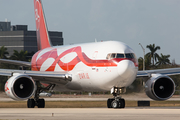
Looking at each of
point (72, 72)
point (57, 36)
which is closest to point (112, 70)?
point (72, 72)

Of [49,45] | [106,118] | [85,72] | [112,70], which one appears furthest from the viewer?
[49,45]

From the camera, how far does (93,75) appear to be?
2550 cm

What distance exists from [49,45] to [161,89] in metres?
13.4

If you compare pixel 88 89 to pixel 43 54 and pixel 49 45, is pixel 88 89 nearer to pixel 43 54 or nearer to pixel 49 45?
pixel 43 54

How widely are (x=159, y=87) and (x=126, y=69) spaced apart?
4.90 meters

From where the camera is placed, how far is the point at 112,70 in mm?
23969

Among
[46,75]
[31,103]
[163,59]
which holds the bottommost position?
[31,103]

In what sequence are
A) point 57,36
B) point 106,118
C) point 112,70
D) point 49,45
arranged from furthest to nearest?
point 57,36 < point 49,45 < point 112,70 < point 106,118

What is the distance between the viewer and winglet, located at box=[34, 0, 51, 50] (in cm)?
3747

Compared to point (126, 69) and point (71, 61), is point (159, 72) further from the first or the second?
Result: point (71, 61)

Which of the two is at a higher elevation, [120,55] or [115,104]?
[120,55]

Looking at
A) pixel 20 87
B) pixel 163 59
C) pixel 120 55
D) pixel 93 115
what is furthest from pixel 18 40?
pixel 93 115

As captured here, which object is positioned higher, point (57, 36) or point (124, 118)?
point (57, 36)

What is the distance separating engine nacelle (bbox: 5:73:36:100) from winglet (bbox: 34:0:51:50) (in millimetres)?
11050
